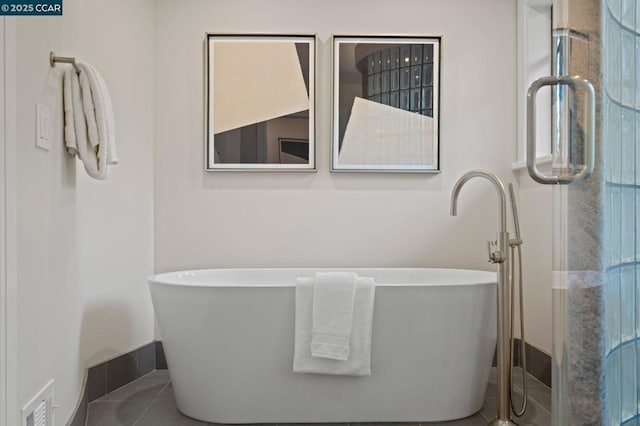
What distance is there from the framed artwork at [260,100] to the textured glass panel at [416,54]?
1.92 feet

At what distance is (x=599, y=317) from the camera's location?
100 centimetres

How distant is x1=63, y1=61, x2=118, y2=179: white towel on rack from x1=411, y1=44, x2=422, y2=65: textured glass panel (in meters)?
1.84

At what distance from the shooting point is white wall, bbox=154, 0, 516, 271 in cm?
317

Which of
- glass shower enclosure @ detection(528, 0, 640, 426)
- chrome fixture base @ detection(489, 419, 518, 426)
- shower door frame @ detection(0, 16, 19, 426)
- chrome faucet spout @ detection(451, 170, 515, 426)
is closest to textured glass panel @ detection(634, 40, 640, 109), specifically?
glass shower enclosure @ detection(528, 0, 640, 426)

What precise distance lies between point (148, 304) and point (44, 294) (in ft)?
4.74

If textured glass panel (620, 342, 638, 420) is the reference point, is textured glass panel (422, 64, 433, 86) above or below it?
above

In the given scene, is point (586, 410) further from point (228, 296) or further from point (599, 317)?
point (228, 296)

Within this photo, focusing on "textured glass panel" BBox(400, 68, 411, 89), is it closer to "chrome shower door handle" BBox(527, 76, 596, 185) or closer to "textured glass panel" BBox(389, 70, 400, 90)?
"textured glass panel" BBox(389, 70, 400, 90)

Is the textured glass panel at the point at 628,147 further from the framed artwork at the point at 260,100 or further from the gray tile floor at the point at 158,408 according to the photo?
the framed artwork at the point at 260,100

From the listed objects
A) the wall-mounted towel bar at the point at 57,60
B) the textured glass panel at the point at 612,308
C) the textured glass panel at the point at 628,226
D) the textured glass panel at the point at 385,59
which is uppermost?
the textured glass panel at the point at 385,59

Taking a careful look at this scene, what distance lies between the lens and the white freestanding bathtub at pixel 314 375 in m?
2.22

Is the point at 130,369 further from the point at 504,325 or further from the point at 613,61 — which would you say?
the point at 613,61

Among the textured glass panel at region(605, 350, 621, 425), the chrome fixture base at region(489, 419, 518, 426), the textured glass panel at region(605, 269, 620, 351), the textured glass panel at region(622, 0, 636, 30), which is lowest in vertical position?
the chrome fixture base at region(489, 419, 518, 426)

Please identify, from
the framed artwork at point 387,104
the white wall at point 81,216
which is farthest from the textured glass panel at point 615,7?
the framed artwork at point 387,104
